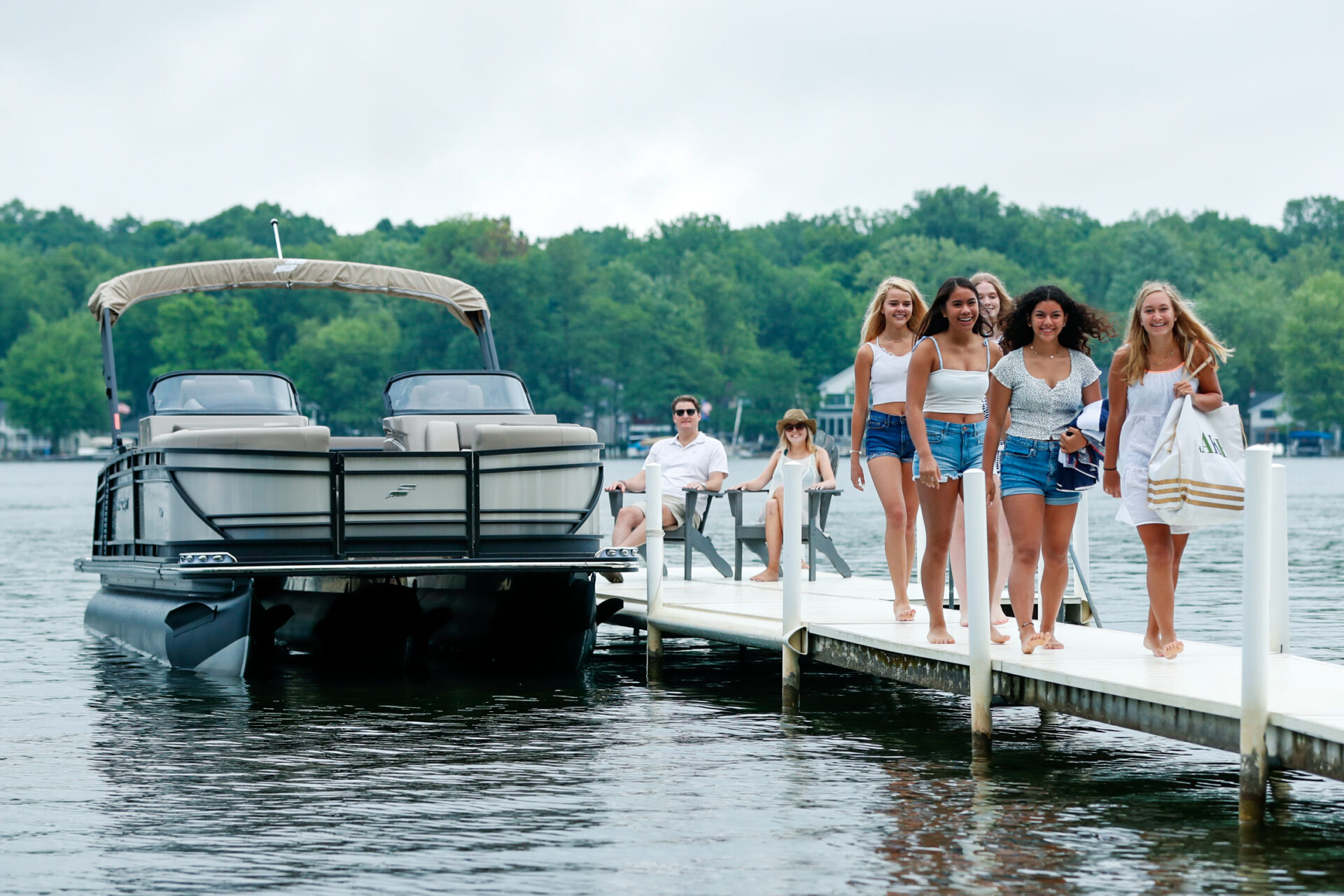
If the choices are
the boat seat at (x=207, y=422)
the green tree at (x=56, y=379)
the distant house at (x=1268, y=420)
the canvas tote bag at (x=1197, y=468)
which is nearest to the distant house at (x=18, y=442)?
the green tree at (x=56, y=379)

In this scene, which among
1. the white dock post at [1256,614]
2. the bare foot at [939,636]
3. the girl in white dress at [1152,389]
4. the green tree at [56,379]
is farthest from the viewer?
the green tree at [56,379]

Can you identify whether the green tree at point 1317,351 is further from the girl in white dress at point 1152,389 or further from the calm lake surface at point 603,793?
the girl in white dress at point 1152,389

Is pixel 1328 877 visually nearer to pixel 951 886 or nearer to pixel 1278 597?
pixel 951 886

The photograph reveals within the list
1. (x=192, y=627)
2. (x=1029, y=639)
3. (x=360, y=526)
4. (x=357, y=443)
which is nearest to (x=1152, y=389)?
(x=1029, y=639)

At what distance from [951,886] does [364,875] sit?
2319 mm

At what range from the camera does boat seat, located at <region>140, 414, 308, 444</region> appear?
13469 mm

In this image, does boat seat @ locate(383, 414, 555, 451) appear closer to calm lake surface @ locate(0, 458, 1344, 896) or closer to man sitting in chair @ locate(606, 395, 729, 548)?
man sitting in chair @ locate(606, 395, 729, 548)

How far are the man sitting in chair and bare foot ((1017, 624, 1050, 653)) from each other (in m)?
5.39

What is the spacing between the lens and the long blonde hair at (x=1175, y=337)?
8188mm

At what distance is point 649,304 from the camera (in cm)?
13075

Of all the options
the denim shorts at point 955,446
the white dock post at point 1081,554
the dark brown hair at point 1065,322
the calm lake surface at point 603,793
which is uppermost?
the dark brown hair at point 1065,322

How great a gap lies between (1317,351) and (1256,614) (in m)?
121

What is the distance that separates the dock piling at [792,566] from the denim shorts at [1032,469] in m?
1.83

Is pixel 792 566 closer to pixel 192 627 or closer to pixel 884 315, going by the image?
pixel 884 315
